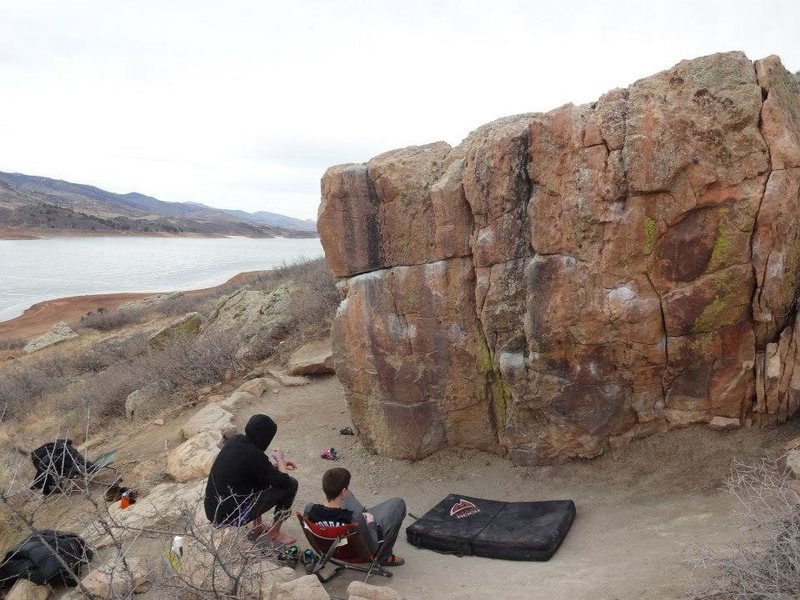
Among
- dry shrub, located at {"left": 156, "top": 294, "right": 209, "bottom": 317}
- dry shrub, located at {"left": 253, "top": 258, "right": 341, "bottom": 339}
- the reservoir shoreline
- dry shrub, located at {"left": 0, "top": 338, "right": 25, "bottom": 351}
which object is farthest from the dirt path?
the reservoir shoreline

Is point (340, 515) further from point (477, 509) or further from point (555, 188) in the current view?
point (555, 188)

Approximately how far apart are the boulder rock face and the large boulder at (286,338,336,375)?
9.32 feet

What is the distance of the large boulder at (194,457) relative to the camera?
24.2 feet

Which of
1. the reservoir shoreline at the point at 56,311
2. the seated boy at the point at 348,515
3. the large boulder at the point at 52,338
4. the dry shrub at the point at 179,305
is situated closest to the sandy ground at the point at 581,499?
the seated boy at the point at 348,515

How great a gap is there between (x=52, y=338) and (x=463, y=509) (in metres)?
21.1

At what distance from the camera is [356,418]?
8.08 meters

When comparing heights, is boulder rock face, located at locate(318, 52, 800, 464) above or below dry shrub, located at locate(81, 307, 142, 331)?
above

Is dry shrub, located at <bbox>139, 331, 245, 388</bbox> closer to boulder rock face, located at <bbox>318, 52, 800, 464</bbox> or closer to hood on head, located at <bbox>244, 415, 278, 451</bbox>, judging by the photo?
boulder rock face, located at <bbox>318, 52, 800, 464</bbox>

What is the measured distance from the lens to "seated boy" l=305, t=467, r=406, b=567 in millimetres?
4863

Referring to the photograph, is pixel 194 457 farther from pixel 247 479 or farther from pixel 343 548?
pixel 343 548

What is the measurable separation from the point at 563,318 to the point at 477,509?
2.16 meters

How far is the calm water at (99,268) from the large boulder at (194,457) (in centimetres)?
2804

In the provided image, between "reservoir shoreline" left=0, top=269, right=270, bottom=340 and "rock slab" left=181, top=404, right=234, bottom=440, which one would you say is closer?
"rock slab" left=181, top=404, right=234, bottom=440

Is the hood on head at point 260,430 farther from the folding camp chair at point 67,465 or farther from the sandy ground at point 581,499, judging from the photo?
the folding camp chair at point 67,465
